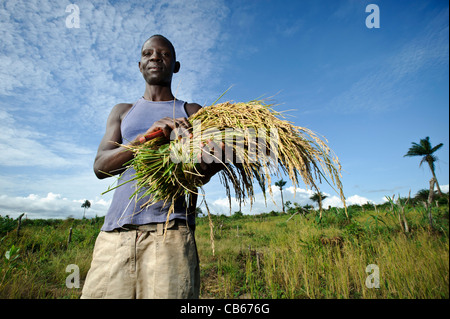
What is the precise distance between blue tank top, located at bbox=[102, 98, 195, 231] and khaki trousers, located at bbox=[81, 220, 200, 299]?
7 cm

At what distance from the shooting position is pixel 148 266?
62.7 inches

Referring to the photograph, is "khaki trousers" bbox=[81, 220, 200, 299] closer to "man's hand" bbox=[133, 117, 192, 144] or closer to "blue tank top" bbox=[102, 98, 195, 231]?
"blue tank top" bbox=[102, 98, 195, 231]

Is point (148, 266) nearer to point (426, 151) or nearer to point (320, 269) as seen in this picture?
point (320, 269)

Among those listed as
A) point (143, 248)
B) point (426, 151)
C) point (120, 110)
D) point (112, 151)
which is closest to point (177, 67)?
point (120, 110)

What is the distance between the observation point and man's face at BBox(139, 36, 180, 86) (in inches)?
89.6

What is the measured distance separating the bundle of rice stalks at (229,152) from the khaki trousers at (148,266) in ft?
0.83

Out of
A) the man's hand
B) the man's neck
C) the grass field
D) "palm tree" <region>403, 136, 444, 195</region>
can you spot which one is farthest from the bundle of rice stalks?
"palm tree" <region>403, 136, 444, 195</region>

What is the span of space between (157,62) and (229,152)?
1.37 metres
